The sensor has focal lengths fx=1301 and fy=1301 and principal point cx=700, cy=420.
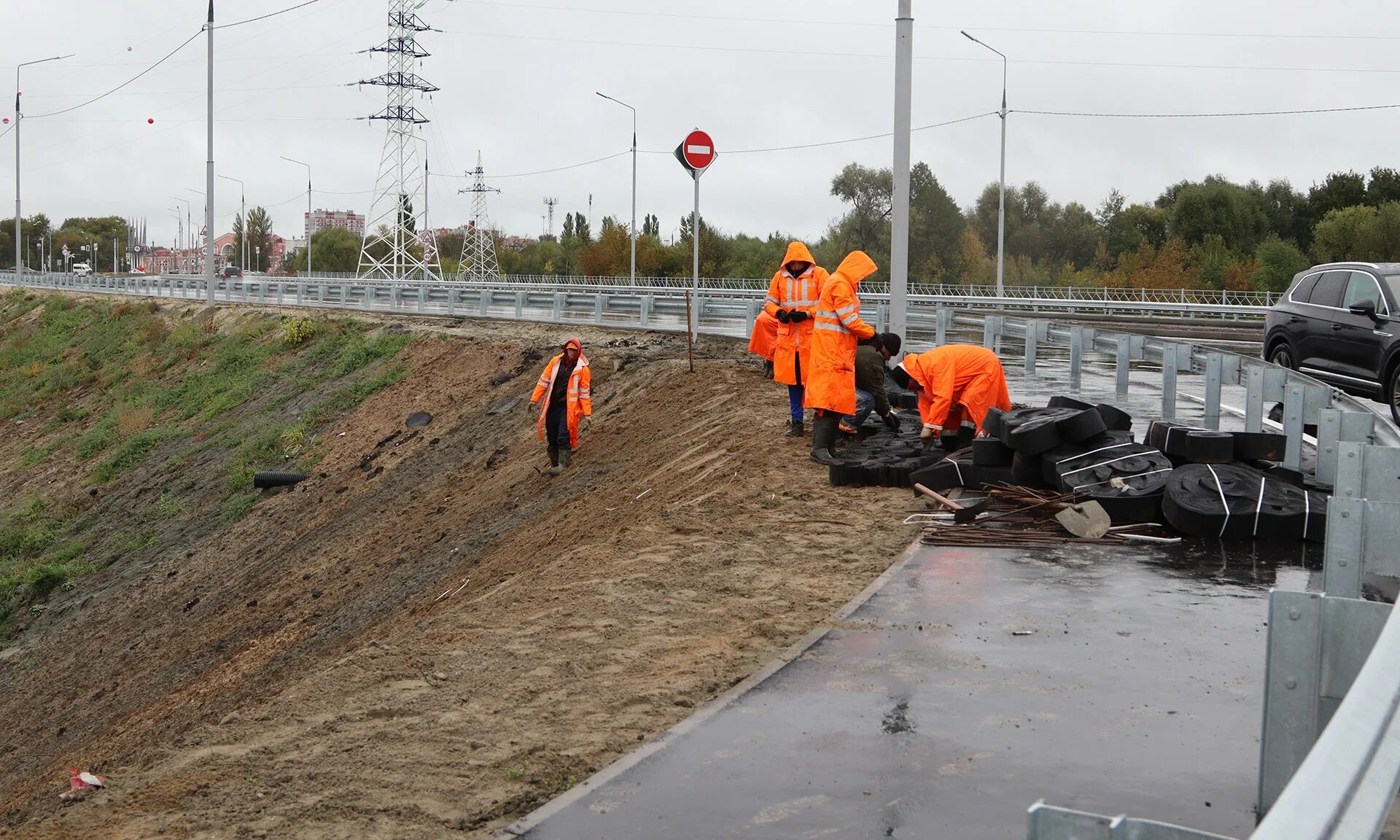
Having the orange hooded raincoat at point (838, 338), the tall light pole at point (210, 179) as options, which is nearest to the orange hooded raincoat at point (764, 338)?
the orange hooded raincoat at point (838, 338)

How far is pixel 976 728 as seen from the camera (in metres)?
5.35

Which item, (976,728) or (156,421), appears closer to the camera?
(976,728)

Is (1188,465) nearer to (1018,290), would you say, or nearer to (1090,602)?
(1090,602)

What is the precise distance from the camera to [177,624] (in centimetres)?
1723

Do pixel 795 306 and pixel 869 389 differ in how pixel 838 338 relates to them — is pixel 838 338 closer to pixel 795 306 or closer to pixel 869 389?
pixel 795 306

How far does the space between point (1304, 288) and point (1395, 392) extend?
293cm

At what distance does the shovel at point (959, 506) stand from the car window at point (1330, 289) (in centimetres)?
797

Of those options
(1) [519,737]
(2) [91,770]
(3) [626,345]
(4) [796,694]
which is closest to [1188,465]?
(4) [796,694]

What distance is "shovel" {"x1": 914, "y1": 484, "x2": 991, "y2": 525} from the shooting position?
9.59 m

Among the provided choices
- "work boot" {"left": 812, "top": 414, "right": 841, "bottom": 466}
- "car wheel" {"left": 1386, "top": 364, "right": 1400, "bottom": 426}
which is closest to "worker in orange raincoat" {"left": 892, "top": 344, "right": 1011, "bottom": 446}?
"work boot" {"left": 812, "top": 414, "right": 841, "bottom": 466}

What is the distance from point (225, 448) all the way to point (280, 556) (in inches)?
343

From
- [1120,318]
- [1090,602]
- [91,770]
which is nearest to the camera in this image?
[1090,602]

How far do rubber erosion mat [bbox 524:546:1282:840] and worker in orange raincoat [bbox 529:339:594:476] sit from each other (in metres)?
9.60

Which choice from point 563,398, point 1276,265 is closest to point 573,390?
point 563,398
